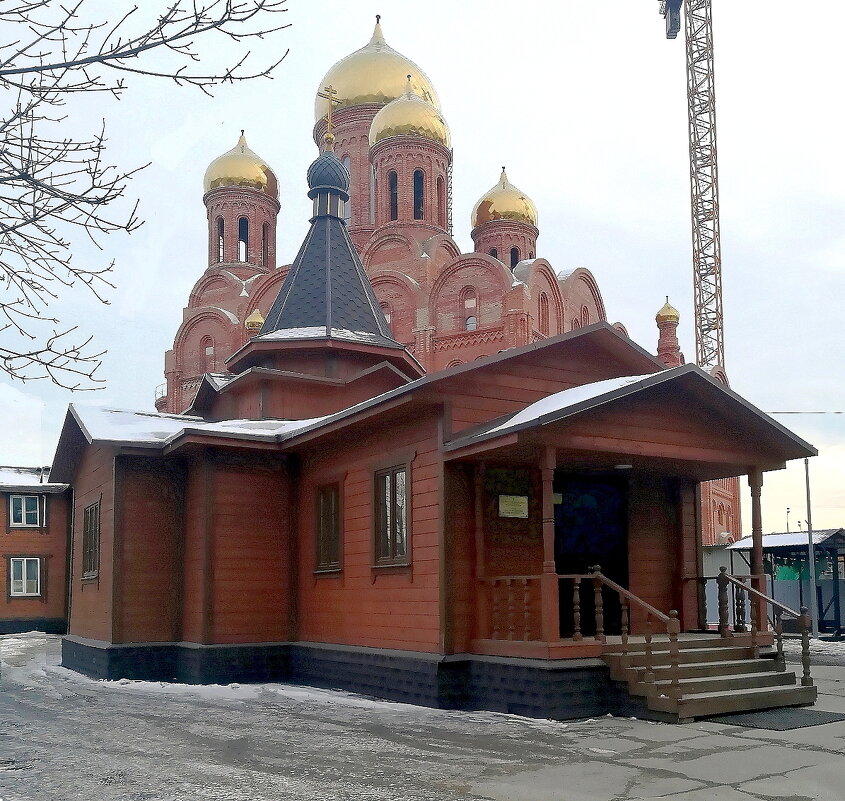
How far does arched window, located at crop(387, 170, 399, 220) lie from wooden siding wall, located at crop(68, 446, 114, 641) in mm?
25471

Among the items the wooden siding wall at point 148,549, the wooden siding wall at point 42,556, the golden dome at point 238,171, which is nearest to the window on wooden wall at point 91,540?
the wooden siding wall at point 148,549

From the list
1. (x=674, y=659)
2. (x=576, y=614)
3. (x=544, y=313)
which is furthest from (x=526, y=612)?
(x=544, y=313)

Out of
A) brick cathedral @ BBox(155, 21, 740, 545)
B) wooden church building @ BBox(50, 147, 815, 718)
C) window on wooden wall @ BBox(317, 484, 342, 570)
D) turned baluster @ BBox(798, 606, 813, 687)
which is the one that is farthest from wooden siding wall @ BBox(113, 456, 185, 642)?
brick cathedral @ BBox(155, 21, 740, 545)

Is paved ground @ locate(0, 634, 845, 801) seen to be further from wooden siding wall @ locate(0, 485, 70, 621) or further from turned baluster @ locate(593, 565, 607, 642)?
wooden siding wall @ locate(0, 485, 70, 621)

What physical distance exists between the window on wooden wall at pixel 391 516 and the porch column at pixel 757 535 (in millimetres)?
3970

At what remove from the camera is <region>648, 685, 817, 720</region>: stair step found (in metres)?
9.37

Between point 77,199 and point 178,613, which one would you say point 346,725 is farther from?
point 77,199

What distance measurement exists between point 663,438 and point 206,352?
36.8m

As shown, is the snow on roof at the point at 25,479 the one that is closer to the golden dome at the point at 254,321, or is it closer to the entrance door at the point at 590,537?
the golden dome at the point at 254,321

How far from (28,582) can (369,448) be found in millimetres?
19193

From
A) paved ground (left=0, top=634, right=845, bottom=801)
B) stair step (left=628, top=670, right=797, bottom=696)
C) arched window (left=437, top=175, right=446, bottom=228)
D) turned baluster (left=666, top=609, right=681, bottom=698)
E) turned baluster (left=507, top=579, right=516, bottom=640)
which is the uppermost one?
arched window (left=437, top=175, right=446, bottom=228)

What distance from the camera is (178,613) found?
13.9 metres

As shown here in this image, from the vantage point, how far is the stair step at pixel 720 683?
9609mm

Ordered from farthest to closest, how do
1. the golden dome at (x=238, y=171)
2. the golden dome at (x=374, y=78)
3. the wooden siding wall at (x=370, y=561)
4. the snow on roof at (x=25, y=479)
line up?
the golden dome at (x=238, y=171) < the golden dome at (x=374, y=78) < the snow on roof at (x=25, y=479) < the wooden siding wall at (x=370, y=561)
